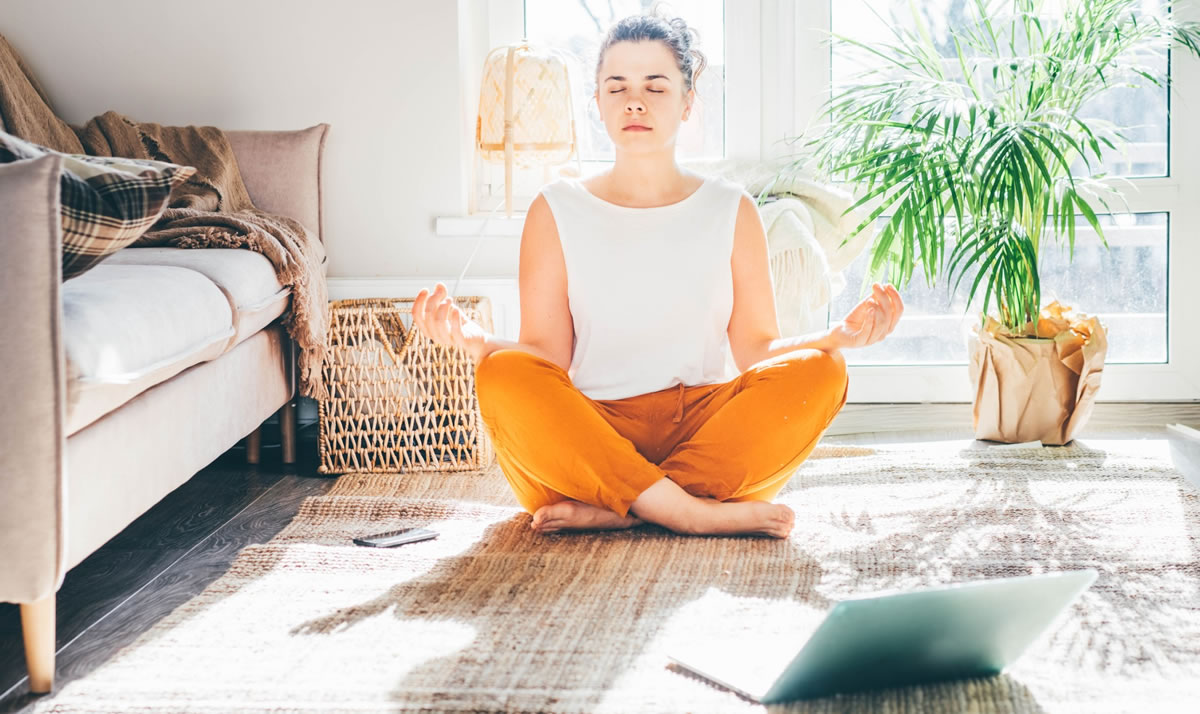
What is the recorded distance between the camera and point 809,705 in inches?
45.5

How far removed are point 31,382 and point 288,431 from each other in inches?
51.6

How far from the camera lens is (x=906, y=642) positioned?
111 cm

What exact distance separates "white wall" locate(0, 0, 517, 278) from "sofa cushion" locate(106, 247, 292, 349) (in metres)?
0.60

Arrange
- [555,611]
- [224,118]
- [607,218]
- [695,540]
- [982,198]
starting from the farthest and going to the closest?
1. [224,118]
2. [982,198]
3. [607,218]
4. [695,540]
5. [555,611]

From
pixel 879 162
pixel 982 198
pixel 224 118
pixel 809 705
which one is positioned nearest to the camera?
pixel 809 705

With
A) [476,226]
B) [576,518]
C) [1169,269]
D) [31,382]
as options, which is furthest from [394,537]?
[1169,269]

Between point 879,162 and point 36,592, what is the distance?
1.74 m

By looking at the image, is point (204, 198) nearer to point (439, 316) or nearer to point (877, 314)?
point (439, 316)

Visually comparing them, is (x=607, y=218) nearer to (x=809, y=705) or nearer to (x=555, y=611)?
(x=555, y=611)

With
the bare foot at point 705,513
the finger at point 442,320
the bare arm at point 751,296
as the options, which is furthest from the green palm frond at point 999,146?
the finger at point 442,320

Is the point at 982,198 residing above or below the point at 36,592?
above

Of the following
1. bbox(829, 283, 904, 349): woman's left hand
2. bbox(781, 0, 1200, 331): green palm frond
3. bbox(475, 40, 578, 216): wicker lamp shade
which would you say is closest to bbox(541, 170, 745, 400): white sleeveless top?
bbox(829, 283, 904, 349): woman's left hand

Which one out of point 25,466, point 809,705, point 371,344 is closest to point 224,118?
point 371,344

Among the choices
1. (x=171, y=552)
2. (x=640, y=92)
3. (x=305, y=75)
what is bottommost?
(x=171, y=552)
